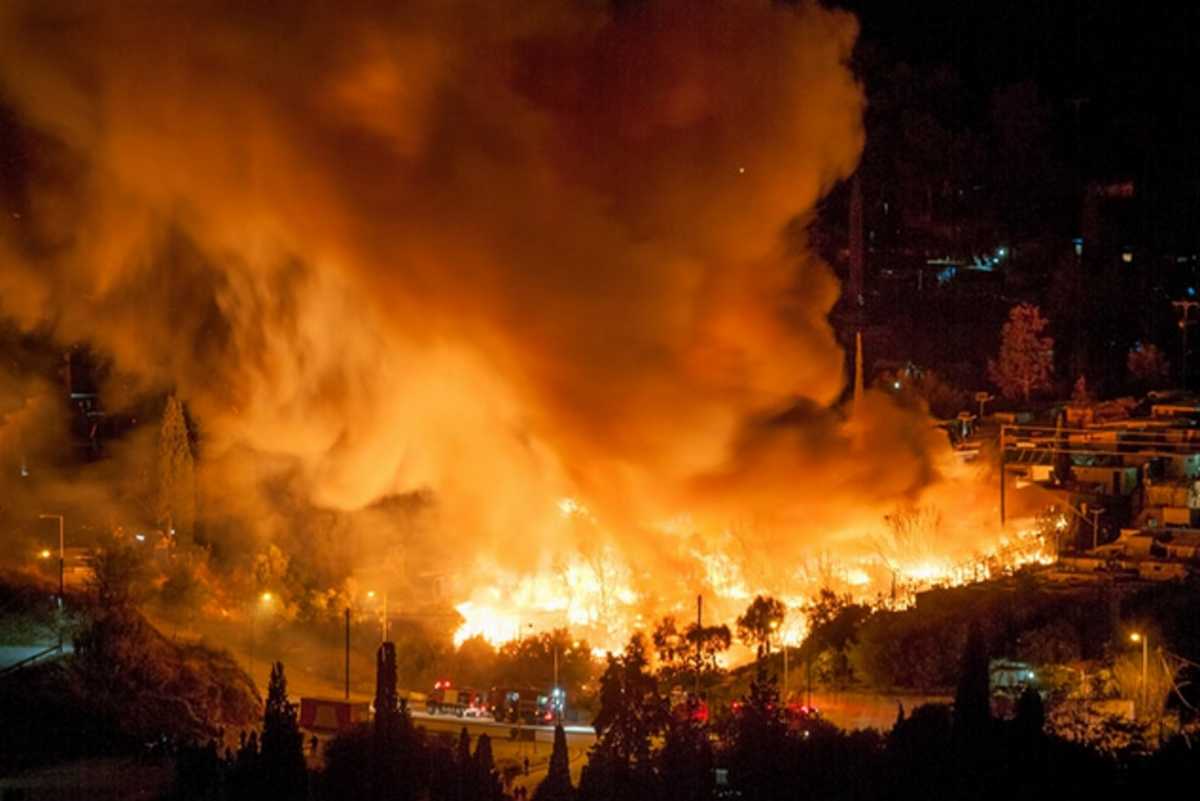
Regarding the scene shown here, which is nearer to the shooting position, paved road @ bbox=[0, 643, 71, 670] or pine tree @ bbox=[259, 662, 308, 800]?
pine tree @ bbox=[259, 662, 308, 800]

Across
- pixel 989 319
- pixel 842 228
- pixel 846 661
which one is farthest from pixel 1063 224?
→ pixel 846 661

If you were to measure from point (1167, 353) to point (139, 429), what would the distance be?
2129 cm

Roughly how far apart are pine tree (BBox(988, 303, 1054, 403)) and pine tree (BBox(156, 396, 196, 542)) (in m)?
16.3

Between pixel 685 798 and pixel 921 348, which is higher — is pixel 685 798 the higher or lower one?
the lower one

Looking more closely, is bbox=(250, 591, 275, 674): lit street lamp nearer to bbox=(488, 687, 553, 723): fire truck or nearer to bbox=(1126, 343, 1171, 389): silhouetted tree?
bbox=(488, 687, 553, 723): fire truck

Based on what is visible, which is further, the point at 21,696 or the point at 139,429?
the point at 139,429

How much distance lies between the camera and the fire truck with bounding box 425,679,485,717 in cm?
1950

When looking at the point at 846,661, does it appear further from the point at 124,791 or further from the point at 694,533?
the point at 124,791

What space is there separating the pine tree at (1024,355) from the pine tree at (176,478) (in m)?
16.3

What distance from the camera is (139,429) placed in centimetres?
→ 2848

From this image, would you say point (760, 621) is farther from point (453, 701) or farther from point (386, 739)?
point (386, 739)

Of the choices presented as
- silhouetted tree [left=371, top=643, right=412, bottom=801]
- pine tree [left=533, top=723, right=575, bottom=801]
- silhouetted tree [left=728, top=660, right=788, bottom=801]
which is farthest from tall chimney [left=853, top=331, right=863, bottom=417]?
pine tree [left=533, top=723, right=575, bottom=801]

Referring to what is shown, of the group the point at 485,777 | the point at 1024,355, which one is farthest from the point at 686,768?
the point at 1024,355

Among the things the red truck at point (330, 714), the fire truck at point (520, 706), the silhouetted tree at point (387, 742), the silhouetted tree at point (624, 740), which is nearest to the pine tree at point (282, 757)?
the silhouetted tree at point (387, 742)
